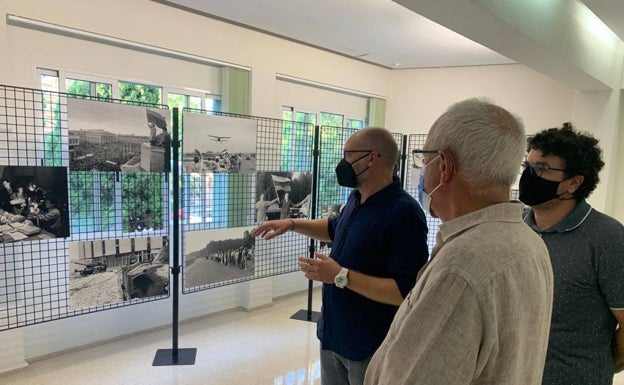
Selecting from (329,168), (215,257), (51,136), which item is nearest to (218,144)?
(215,257)

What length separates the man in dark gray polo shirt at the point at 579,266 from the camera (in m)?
1.38

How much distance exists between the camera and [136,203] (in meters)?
3.02

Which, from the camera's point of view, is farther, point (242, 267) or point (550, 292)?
point (242, 267)

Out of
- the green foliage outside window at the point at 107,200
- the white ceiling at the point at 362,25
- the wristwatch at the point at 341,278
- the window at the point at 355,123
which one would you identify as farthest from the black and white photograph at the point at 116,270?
the window at the point at 355,123

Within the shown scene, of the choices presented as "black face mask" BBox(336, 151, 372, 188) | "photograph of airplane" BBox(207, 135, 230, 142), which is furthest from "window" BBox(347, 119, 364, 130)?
"black face mask" BBox(336, 151, 372, 188)

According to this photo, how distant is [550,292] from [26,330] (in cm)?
350

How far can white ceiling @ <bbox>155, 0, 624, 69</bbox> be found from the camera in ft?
10.9

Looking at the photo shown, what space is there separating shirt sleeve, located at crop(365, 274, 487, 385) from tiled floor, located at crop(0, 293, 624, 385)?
2466 mm

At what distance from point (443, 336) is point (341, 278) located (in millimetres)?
873

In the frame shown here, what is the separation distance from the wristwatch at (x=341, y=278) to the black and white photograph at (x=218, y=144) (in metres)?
1.70

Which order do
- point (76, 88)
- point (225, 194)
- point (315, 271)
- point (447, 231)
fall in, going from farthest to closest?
1. point (225, 194)
2. point (76, 88)
3. point (315, 271)
4. point (447, 231)

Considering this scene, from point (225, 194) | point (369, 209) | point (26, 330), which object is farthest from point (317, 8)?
point (26, 330)

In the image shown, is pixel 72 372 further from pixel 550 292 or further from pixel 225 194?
pixel 550 292

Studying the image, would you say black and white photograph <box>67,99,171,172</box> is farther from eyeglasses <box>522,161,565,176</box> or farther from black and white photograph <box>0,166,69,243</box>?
eyeglasses <box>522,161,565,176</box>
